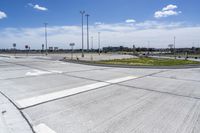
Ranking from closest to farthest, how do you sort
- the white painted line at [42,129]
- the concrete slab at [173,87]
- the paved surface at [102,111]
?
1. the white painted line at [42,129]
2. the paved surface at [102,111]
3. the concrete slab at [173,87]

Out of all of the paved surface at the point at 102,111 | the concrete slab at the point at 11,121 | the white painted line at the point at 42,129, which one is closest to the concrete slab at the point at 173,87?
the paved surface at the point at 102,111

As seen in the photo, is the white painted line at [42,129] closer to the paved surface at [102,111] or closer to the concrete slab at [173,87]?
the paved surface at [102,111]

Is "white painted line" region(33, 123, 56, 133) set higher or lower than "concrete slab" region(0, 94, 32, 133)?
lower

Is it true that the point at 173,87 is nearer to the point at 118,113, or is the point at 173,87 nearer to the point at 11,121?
the point at 118,113

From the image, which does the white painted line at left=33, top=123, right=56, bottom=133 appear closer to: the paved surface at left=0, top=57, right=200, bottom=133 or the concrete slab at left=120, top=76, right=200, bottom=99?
the paved surface at left=0, top=57, right=200, bottom=133

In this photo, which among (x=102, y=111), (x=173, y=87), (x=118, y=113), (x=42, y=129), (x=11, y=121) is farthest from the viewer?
(x=173, y=87)

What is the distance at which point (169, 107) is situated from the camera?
5.89 m

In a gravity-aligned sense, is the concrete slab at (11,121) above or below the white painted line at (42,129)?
above

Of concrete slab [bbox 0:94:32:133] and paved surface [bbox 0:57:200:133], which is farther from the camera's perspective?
paved surface [bbox 0:57:200:133]

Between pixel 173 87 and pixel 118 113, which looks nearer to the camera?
pixel 118 113

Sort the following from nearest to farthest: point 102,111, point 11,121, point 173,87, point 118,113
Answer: point 11,121 → point 118,113 → point 102,111 → point 173,87

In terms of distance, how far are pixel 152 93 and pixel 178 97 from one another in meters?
1.09

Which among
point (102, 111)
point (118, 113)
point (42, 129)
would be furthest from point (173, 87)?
point (42, 129)

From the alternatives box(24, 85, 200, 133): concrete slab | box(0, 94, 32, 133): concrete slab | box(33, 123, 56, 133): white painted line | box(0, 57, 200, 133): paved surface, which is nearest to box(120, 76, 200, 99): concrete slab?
box(0, 57, 200, 133): paved surface
